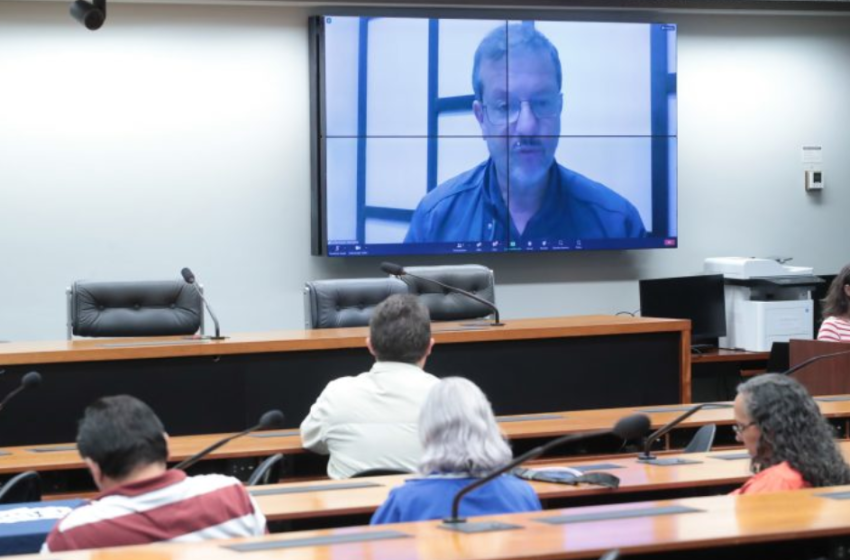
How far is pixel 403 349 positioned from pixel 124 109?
4400mm

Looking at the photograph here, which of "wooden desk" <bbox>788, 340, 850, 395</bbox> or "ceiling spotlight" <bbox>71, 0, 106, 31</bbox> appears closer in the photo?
"wooden desk" <bbox>788, 340, 850, 395</bbox>

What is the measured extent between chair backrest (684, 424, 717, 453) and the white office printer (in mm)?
3824

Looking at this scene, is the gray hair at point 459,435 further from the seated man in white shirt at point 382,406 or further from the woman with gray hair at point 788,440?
the seated man in white shirt at point 382,406

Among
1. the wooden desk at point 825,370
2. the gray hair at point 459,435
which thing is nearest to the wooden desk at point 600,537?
the gray hair at point 459,435

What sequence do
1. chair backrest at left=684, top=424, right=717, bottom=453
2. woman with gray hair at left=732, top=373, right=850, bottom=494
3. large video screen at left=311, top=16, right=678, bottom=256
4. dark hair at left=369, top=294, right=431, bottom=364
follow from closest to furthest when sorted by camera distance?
woman with gray hair at left=732, top=373, right=850, bottom=494 → dark hair at left=369, top=294, right=431, bottom=364 → chair backrest at left=684, top=424, right=717, bottom=453 → large video screen at left=311, top=16, right=678, bottom=256

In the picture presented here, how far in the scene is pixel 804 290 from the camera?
8.88 meters

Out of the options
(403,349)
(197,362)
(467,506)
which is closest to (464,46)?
(197,362)

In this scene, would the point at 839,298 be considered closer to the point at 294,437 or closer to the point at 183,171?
the point at 294,437

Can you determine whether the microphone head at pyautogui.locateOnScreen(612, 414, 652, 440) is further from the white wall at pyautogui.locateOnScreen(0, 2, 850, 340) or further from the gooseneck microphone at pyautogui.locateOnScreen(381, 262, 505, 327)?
the white wall at pyautogui.locateOnScreen(0, 2, 850, 340)

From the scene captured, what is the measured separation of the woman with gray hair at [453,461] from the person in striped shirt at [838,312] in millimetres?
4019

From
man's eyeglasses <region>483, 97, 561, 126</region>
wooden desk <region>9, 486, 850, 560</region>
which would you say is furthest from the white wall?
wooden desk <region>9, 486, 850, 560</region>

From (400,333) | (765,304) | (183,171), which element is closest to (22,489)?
(400,333)

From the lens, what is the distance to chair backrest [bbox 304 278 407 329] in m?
7.00

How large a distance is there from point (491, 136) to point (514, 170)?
0.27 metres
